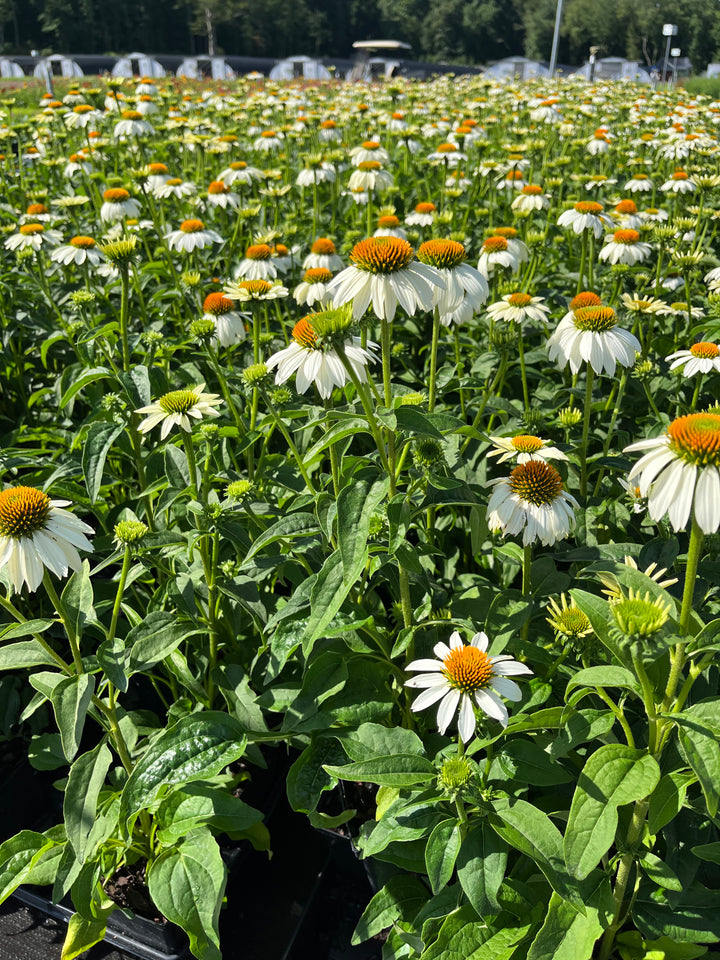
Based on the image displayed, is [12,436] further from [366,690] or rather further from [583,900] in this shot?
[583,900]

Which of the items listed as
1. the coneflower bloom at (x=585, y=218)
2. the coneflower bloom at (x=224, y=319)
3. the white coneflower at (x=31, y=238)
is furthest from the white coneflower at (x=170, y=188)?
the coneflower bloom at (x=585, y=218)

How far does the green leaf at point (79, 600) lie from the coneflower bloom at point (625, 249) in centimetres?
244

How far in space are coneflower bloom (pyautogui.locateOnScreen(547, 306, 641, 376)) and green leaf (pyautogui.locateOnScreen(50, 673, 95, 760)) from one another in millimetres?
1435

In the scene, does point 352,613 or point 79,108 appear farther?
point 79,108

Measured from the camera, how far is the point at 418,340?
3.56 metres

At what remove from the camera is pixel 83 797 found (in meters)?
1.43

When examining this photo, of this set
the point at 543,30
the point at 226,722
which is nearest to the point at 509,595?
the point at 226,722

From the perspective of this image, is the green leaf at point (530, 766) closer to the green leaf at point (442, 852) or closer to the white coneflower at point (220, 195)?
the green leaf at point (442, 852)

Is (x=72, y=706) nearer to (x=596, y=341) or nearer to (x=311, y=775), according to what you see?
(x=311, y=775)

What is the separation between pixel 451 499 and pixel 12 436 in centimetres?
188

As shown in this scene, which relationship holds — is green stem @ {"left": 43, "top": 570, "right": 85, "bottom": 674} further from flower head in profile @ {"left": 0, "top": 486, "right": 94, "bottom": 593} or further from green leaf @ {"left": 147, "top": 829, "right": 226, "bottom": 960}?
green leaf @ {"left": 147, "top": 829, "right": 226, "bottom": 960}

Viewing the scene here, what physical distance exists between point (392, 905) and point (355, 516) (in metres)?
0.88

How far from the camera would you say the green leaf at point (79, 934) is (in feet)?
5.20

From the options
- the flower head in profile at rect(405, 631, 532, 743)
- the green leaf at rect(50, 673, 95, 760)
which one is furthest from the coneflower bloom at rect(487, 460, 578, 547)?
the green leaf at rect(50, 673, 95, 760)
